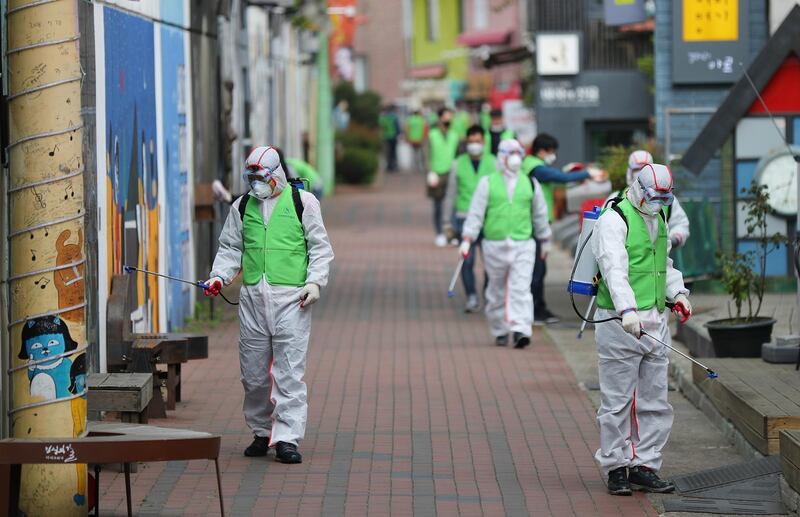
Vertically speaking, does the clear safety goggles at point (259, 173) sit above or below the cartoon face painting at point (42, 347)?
above

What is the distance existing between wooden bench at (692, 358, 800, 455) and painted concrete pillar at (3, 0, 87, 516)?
359 cm

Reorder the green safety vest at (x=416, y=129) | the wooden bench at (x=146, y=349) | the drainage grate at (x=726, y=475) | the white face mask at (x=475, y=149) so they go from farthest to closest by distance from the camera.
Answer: the green safety vest at (x=416, y=129)
the white face mask at (x=475, y=149)
the wooden bench at (x=146, y=349)
the drainage grate at (x=726, y=475)

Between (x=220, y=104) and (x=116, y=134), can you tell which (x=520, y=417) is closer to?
(x=116, y=134)

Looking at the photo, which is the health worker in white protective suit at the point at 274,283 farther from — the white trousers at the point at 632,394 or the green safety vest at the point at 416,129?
the green safety vest at the point at 416,129

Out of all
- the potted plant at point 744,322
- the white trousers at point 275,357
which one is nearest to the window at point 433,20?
the potted plant at point 744,322

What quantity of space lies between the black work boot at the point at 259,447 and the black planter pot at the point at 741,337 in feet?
12.6

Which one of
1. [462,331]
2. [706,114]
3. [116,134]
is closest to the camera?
[116,134]

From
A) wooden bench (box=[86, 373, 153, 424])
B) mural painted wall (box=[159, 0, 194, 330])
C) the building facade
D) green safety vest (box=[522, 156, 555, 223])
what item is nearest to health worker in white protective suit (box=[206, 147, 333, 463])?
wooden bench (box=[86, 373, 153, 424])

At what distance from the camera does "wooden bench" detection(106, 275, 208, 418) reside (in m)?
10.6

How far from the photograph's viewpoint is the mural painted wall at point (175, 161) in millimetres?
14359

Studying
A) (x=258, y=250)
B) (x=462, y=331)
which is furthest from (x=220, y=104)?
(x=258, y=250)

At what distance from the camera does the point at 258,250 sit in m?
9.36

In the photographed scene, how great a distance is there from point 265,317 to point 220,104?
30.8ft

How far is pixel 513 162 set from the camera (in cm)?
1444
